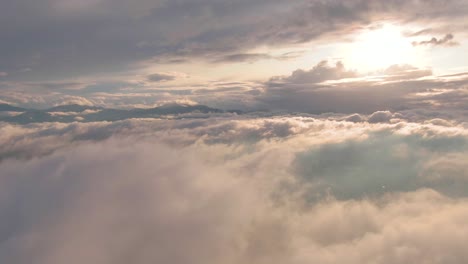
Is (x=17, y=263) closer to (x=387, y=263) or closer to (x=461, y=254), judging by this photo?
(x=387, y=263)

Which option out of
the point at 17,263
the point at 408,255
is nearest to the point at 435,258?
the point at 408,255

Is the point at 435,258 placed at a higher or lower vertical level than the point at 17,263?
lower

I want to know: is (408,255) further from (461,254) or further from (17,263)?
(17,263)

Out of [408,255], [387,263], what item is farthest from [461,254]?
[387,263]

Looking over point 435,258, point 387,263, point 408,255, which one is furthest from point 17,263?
point 435,258

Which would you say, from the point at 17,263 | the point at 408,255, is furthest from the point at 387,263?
the point at 17,263

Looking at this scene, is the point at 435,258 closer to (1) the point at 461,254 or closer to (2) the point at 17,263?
(1) the point at 461,254

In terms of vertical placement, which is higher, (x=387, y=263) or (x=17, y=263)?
(x=17, y=263)
